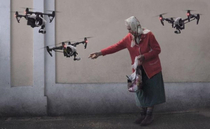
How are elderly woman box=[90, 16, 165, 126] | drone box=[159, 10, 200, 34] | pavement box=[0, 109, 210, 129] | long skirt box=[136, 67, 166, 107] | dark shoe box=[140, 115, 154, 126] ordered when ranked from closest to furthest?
elderly woman box=[90, 16, 165, 126]
long skirt box=[136, 67, 166, 107]
dark shoe box=[140, 115, 154, 126]
pavement box=[0, 109, 210, 129]
drone box=[159, 10, 200, 34]

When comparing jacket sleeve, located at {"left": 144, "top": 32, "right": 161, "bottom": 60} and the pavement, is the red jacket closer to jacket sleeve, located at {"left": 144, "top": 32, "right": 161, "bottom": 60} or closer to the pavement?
jacket sleeve, located at {"left": 144, "top": 32, "right": 161, "bottom": 60}

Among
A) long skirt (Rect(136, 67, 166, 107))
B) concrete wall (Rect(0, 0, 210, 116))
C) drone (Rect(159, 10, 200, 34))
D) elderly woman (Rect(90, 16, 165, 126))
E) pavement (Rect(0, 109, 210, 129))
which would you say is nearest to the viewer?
elderly woman (Rect(90, 16, 165, 126))

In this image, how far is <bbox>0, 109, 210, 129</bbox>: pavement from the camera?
217 inches

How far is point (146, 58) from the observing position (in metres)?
4.99

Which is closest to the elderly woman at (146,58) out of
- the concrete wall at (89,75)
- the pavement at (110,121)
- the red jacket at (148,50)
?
the red jacket at (148,50)

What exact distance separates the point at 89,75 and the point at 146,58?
5.53ft

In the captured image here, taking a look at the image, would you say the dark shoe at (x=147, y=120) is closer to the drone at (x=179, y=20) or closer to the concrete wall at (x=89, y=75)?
the concrete wall at (x=89, y=75)

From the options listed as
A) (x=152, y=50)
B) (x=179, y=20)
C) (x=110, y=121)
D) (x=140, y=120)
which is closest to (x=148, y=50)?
(x=152, y=50)

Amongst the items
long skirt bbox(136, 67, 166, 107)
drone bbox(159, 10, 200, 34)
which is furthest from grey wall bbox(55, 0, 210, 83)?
long skirt bbox(136, 67, 166, 107)

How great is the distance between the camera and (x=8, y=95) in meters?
6.30

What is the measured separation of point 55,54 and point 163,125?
2364 millimetres

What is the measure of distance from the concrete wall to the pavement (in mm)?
164

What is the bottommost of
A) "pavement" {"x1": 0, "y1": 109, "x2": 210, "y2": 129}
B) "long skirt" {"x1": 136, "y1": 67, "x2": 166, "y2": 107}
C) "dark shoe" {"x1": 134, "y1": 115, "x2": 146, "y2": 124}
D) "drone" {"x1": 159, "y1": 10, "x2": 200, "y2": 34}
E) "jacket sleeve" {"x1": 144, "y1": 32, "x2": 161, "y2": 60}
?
"pavement" {"x1": 0, "y1": 109, "x2": 210, "y2": 129}

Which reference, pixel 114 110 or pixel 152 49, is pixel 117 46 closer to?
pixel 152 49
